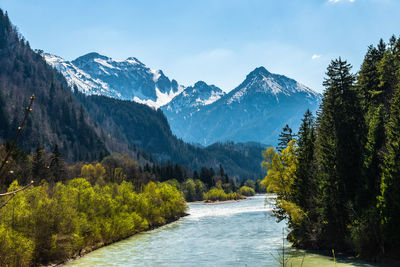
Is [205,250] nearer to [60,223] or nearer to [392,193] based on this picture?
[60,223]

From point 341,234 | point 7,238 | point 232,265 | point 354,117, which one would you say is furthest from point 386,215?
point 7,238

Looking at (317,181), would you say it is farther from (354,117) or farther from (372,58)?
(372,58)

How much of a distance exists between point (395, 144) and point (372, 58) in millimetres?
34632

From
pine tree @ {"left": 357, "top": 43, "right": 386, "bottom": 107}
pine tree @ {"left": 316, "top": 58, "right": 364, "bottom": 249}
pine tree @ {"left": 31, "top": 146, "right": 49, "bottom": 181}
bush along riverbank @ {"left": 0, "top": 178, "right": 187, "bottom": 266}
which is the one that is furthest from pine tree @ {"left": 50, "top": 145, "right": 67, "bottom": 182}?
pine tree @ {"left": 357, "top": 43, "right": 386, "bottom": 107}

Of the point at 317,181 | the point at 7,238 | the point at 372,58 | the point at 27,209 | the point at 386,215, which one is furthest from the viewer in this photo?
the point at 372,58

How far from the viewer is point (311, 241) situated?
2007 inches

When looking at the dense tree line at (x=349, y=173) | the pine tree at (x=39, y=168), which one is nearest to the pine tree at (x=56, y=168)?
the pine tree at (x=39, y=168)

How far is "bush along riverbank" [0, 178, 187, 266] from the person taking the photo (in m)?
36.5

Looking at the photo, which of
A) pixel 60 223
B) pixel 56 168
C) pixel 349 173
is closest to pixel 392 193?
pixel 349 173

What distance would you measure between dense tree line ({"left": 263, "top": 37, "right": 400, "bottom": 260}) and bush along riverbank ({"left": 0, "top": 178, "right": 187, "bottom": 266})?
28.8m

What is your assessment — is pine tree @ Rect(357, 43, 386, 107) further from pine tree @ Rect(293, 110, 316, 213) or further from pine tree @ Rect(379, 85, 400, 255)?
pine tree @ Rect(379, 85, 400, 255)

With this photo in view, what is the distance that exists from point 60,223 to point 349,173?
37.6 meters

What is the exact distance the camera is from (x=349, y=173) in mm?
45500

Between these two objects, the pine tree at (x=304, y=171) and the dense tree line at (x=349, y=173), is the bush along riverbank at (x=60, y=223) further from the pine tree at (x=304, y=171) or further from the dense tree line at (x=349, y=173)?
the pine tree at (x=304, y=171)
